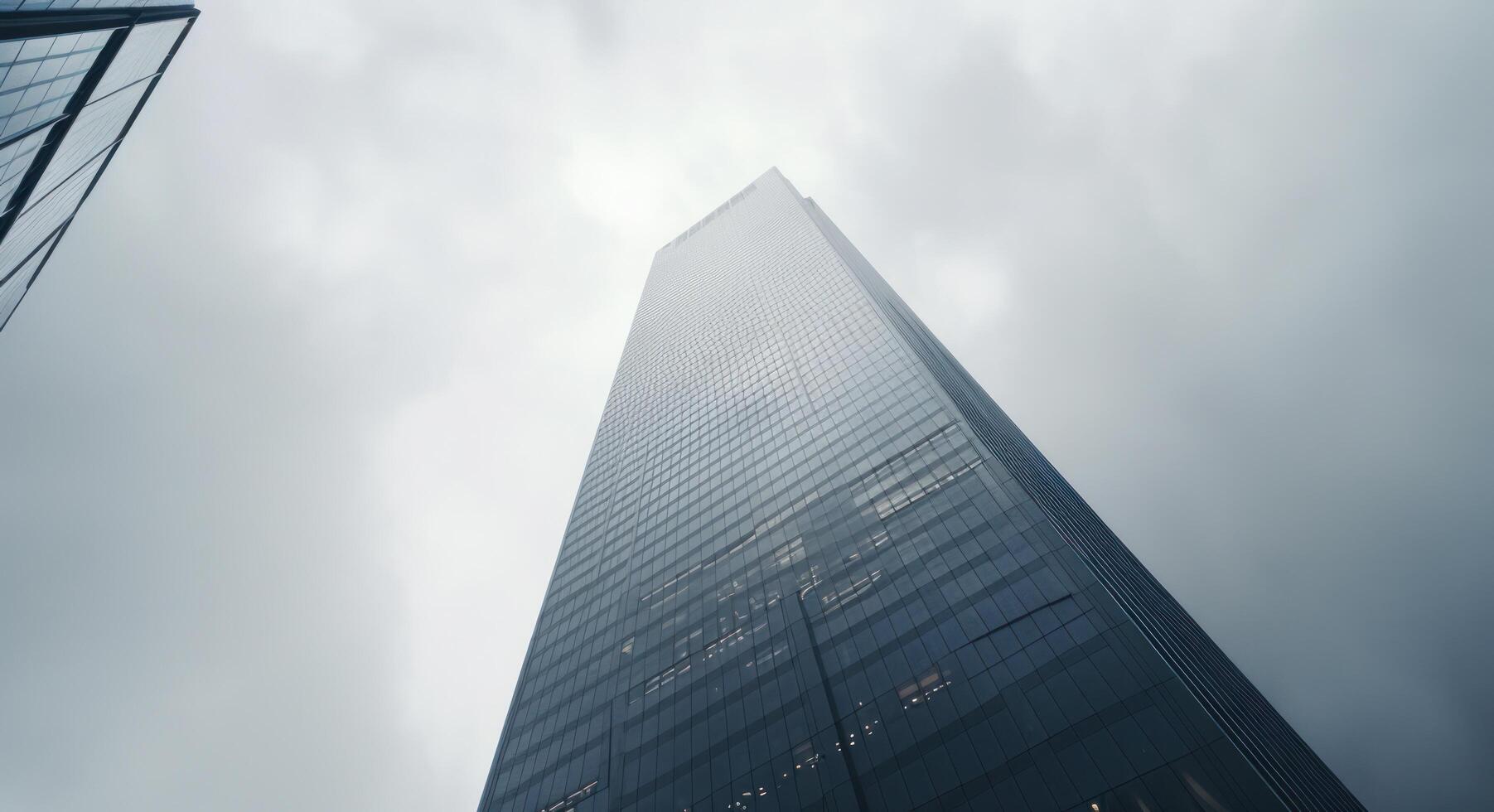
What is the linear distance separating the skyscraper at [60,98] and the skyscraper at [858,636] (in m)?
45.0

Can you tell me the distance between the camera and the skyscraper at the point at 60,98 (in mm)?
26266

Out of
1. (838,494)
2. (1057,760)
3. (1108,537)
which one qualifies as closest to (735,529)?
(838,494)

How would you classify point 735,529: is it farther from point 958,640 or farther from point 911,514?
point 958,640

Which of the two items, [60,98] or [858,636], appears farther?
[858,636]

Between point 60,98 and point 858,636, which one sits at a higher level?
point 60,98

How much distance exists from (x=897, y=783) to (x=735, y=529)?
29.6m

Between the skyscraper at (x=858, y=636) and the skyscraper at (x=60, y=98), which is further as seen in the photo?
the skyscraper at (x=858, y=636)

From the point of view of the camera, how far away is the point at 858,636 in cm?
4044

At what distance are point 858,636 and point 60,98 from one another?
4989 cm

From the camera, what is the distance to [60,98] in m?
31.3

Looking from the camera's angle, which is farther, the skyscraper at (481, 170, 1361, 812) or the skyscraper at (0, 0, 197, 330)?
the skyscraper at (481, 170, 1361, 812)

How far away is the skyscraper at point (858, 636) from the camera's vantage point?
28.5 meters

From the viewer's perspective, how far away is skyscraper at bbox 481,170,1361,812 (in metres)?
28.5

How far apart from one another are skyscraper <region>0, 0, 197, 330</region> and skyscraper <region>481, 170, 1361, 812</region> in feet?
148
